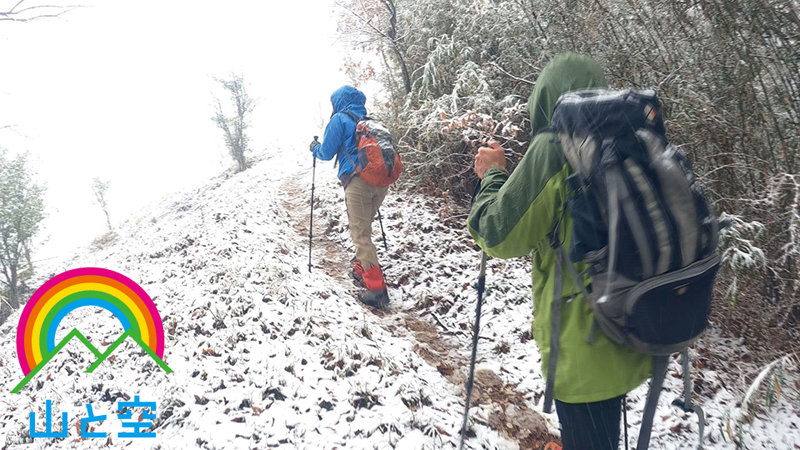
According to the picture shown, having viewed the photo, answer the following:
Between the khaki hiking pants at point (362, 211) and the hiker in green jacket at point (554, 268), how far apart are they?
12.0 ft

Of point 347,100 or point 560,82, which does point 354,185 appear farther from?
point 560,82

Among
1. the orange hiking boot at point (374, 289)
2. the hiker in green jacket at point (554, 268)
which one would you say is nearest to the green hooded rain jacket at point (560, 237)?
the hiker in green jacket at point (554, 268)

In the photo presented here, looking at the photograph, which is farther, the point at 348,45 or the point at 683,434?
the point at 348,45

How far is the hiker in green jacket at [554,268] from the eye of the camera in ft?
5.91

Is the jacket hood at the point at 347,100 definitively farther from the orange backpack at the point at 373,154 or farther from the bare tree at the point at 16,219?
the bare tree at the point at 16,219

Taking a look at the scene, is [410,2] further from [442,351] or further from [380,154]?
[442,351]

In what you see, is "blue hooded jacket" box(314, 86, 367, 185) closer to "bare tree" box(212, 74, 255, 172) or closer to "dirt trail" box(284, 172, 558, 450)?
"dirt trail" box(284, 172, 558, 450)

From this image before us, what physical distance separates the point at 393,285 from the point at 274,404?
3175mm

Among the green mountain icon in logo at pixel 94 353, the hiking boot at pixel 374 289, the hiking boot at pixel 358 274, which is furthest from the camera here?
the hiking boot at pixel 358 274

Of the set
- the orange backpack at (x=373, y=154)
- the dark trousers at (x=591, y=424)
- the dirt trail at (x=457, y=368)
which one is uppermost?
the orange backpack at (x=373, y=154)

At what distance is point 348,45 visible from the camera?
11266 millimetres

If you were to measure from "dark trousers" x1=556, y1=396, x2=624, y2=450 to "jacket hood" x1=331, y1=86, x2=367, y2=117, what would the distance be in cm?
476

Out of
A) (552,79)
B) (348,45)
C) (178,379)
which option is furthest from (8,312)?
(552,79)

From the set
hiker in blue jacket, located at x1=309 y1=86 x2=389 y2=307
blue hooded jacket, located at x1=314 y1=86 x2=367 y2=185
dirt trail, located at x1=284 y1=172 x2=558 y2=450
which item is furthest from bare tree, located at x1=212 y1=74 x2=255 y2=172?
blue hooded jacket, located at x1=314 y1=86 x2=367 y2=185
